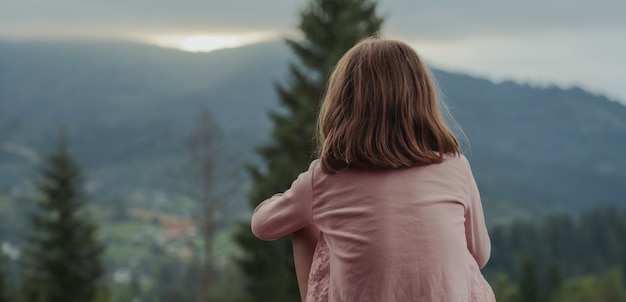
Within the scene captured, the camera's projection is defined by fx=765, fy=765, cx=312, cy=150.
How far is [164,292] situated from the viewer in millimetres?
22922

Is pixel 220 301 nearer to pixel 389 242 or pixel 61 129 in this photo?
pixel 61 129

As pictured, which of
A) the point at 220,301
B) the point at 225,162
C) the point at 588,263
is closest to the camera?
the point at 220,301

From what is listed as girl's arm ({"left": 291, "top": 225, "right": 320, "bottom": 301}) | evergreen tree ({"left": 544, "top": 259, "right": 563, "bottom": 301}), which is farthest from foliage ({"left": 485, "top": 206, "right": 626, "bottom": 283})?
girl's arm ({"left": 291, "top": 225, "right": 320, "bottom": 301})

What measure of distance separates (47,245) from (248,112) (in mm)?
88766

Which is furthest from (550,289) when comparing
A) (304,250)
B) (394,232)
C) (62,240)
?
(394,232)

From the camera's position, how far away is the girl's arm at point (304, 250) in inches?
72.5

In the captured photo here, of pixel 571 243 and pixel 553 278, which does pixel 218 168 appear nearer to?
pixel 553 278

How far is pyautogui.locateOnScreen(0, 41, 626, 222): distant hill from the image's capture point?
91312 millimetres

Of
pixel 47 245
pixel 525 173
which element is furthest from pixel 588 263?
pixel 525 173

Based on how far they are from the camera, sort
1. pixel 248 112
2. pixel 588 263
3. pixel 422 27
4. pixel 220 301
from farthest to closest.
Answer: pixel 248 112, pixel 588 263, pixel 422 27, pixel 220 301

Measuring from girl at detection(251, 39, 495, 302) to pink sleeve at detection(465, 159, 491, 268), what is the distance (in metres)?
0.02

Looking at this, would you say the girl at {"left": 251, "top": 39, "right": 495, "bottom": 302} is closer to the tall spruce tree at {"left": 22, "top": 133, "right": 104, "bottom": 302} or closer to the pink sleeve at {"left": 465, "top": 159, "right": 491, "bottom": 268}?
the pink sleeve at {"left": 465, "top": 159, "right": 491, "bottom": 268}

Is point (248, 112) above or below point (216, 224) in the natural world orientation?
above

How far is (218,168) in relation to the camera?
79.3 feet
